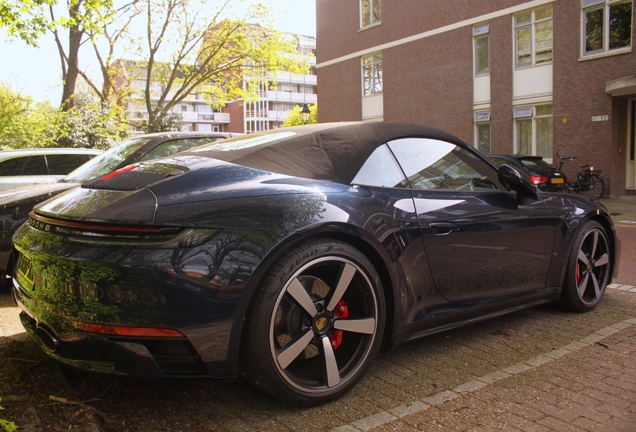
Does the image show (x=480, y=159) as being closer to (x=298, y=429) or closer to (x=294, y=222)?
(x=294, y=222)

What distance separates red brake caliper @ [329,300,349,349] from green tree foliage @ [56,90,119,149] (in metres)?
21.2

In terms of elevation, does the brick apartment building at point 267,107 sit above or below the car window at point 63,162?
above

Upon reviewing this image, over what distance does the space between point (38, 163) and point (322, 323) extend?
6706mm

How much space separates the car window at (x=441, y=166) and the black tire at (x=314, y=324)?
779 mm

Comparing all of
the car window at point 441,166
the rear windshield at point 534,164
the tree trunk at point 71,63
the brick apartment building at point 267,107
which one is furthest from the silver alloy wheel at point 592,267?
the brick apartment building at point 267,107

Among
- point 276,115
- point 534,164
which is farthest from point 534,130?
point 276,115

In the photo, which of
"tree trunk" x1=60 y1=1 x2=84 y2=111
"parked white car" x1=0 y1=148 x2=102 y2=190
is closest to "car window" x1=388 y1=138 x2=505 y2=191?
"parked white car" x1=0 y1=148 x2=102 y2=190

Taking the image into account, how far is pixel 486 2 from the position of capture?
22.6 metres

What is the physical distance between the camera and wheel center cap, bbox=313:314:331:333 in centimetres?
272

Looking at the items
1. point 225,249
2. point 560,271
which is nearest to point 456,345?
point 560,271

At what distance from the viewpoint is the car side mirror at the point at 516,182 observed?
3.78 metres

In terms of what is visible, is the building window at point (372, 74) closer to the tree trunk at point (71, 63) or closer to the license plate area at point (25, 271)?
the tree trunk at point (71, 63)

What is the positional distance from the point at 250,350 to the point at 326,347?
1.35 ft

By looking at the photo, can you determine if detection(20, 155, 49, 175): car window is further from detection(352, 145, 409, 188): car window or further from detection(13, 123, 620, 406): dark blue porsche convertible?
detection(352, 145, 409, 188): car window
